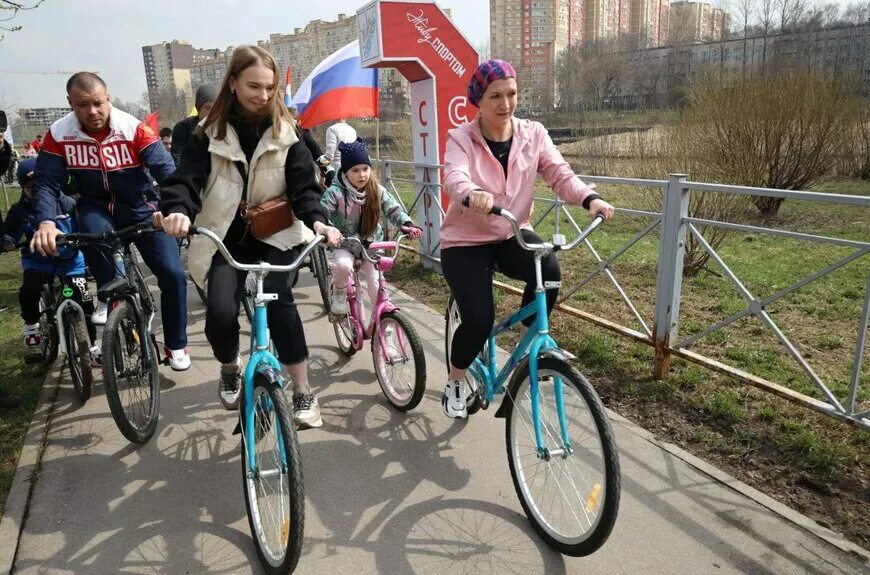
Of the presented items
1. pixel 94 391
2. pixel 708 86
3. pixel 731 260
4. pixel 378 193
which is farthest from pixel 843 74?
pixel 94 391

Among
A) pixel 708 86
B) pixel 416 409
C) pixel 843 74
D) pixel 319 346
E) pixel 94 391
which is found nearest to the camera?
pixel 416 409

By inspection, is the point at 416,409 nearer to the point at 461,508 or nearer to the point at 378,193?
the point at 461,508

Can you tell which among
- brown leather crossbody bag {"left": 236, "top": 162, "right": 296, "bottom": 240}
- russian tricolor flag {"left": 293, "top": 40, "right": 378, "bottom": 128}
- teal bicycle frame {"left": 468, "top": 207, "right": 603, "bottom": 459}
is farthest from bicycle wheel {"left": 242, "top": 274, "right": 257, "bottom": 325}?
russian tricolor flag {"left": 293, "top": 40, "right": 378, "bottom": 128}

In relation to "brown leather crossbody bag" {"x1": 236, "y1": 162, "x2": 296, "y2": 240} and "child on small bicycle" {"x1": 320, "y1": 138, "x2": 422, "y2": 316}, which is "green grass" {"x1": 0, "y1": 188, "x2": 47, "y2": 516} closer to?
"brown leather crossbody bag" {"x1": 236, "y1": 162, "x2": 296, "y2": 240}

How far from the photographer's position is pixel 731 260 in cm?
860

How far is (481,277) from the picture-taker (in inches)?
123

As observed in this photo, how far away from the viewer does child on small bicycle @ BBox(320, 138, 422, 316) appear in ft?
14.8

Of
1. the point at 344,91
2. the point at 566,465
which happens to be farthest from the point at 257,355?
the point at 344,91

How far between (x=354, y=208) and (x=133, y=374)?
6.13ft

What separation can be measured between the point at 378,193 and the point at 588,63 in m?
40.3

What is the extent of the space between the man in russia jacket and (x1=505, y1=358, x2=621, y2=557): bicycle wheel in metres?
2.35

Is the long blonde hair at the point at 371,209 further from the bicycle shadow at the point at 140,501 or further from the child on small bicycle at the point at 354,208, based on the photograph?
the bicycle shadow at the point at 140,501

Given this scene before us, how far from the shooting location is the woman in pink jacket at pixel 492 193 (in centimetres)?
298

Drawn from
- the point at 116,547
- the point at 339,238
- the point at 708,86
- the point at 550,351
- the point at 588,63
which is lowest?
the point at 116,547
